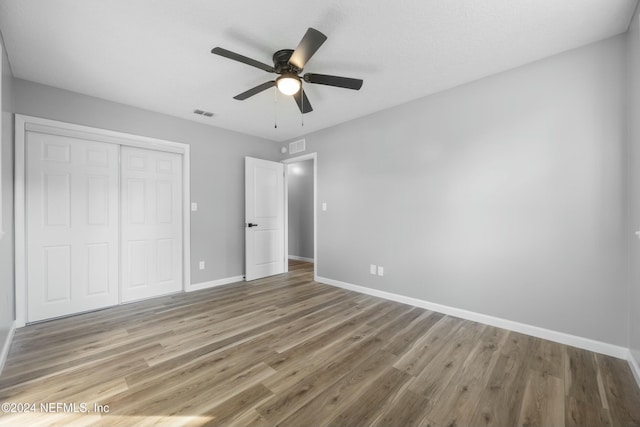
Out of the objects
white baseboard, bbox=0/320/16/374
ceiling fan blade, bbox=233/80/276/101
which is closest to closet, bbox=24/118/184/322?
white baseboard, bbox=0/320/16/374

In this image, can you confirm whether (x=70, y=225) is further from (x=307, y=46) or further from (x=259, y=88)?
(x=307, y=46)

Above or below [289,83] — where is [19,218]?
below

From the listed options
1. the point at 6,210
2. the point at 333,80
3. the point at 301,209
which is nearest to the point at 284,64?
the point at 333,80

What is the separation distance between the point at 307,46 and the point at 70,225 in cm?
328

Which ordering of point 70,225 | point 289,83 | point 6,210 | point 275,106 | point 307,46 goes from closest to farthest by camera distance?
point 307,46 < point 289,83 < point 6,210 < point 70,225 < point 275,106

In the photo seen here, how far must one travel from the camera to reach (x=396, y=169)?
345 centimetres

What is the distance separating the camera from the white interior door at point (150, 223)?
342cm

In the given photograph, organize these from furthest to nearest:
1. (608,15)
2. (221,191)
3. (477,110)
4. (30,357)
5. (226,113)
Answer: (221,191) → (226,113) → (477,110) → (30,357) → (608,15)

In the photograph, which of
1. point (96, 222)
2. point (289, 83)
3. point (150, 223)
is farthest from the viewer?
point (150, 223)

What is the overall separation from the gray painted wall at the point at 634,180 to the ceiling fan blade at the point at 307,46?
2202mm

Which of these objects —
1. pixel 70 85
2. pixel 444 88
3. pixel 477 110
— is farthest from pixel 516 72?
pixel 70 85

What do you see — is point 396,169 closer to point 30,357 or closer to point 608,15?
point 608,15

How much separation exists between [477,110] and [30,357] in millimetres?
4651

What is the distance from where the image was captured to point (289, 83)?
2.25 metres
